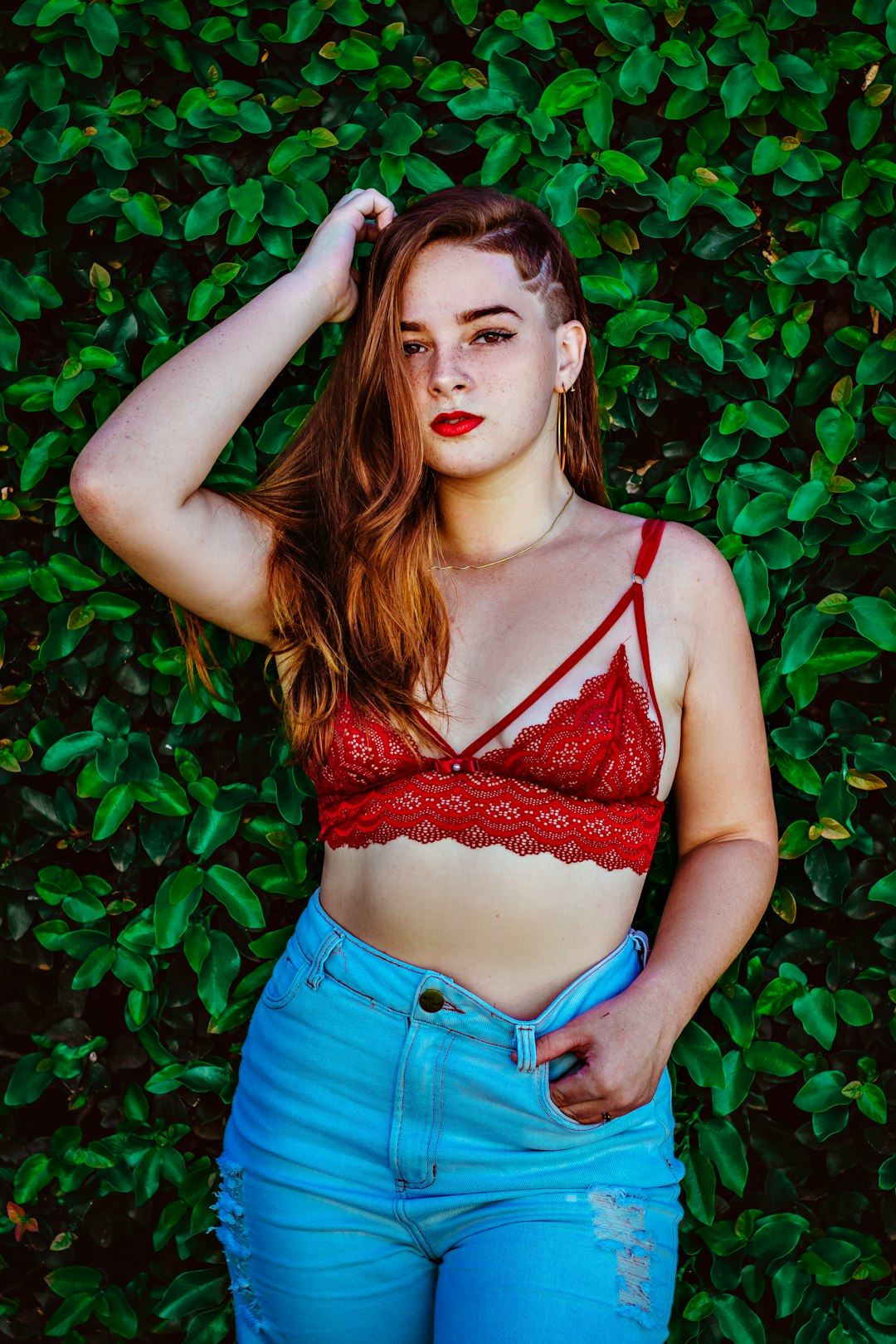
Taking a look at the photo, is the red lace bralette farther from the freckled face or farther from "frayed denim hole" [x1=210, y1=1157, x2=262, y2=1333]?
"frayed denim hole" [x1=210, y1=1157, x2=262, y2=1333]

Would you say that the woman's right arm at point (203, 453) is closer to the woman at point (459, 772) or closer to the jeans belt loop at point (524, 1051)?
the woman at point (459, 772)

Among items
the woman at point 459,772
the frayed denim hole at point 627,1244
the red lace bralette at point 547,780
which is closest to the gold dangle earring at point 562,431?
the woman at point 459,772

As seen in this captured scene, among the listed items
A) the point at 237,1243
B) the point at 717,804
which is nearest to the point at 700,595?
the point at 717,804

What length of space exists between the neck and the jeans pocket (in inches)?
31.6

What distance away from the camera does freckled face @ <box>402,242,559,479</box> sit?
2051mm

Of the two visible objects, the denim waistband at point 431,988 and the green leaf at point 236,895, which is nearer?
the denim waistband at point 431,988

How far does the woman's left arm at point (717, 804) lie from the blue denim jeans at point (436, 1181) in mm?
140

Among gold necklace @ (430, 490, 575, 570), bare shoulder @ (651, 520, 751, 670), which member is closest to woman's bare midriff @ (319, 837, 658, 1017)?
bare shoulder @ (651, 520, 751, 670)

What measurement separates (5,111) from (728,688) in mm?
1856

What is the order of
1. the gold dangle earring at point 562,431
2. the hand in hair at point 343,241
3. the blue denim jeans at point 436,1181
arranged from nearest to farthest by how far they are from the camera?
the blue denim jeans at point 436,1181 < the hand in hair at point 343,241 < the gold dangle earring at point 562,431

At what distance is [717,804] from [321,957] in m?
0.78

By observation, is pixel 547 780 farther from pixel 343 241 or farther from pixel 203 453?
pixel 343 241

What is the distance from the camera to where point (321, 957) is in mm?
2018

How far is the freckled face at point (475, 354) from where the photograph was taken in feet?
6.73
